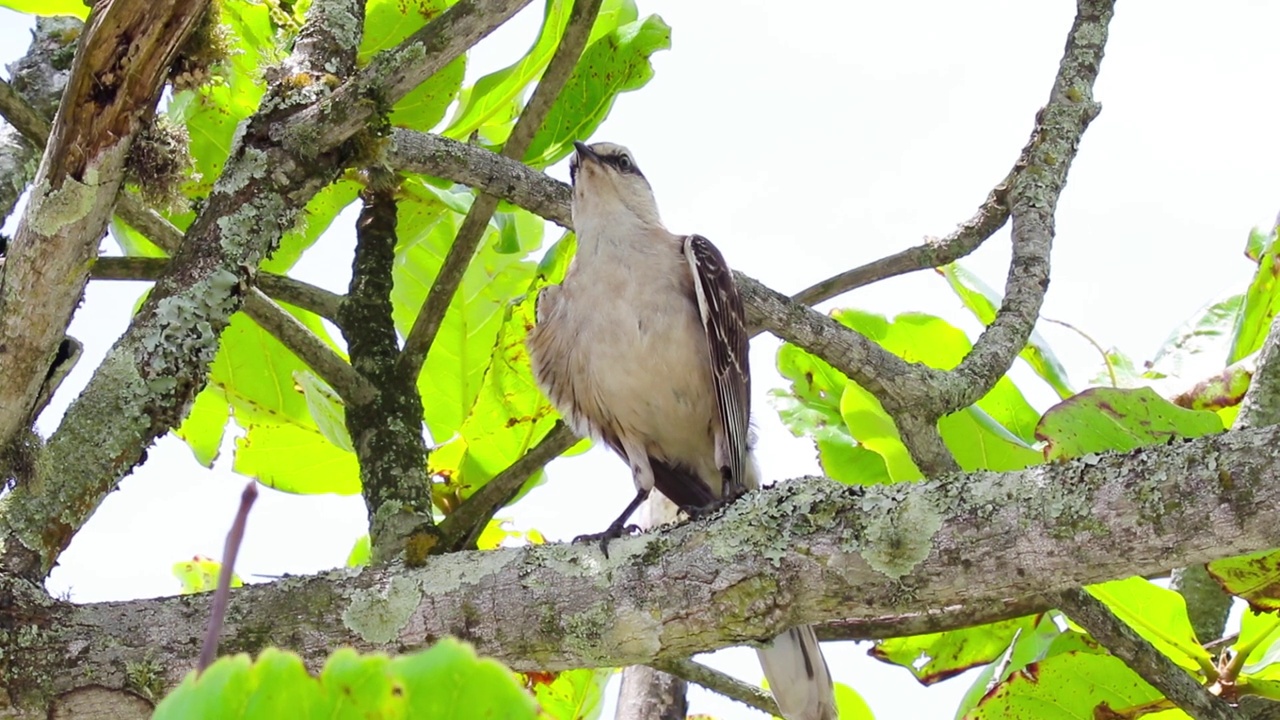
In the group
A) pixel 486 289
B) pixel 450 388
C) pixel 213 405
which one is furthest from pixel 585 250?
pixel 213 405

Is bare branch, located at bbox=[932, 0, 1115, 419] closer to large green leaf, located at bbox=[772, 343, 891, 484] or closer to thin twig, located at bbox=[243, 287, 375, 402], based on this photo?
large green leaf, located at bbox=[772, 343, 891, 484]

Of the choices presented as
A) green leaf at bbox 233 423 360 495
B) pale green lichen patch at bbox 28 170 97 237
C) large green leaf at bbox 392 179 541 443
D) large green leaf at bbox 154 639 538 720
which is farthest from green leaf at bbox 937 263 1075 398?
large green leaf at bbox 154 639 538 720

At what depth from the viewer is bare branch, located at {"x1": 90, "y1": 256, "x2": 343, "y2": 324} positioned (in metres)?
3.28

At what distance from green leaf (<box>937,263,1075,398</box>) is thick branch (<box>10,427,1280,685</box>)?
1.60 m

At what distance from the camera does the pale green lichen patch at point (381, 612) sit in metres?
2.10

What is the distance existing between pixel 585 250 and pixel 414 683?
309 cm

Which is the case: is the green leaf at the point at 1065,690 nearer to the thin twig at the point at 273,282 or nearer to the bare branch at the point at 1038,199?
the bare branch at the point at 1038,199

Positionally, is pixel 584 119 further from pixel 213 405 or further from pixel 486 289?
pixel 213 405

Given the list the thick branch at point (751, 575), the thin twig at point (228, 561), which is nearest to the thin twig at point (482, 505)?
the thick branch at point (751, 575)

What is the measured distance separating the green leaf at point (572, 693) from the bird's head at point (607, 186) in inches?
55.6

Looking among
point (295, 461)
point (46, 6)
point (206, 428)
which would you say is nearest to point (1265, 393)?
point (295, 461)

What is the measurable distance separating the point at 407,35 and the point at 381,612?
1971mm

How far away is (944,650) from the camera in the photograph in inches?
139

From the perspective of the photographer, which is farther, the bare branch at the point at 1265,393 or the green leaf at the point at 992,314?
the green leaf at the point at 992,314
